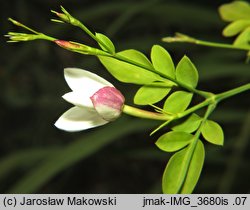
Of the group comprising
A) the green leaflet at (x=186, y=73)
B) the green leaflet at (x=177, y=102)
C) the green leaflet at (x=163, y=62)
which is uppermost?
the green leaflet at (x=163, y=62)

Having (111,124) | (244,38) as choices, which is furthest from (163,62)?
(111,124)

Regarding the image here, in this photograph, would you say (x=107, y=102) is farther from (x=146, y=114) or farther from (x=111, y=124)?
(x=111, y=124)

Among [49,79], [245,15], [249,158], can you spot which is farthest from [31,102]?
[245,15]

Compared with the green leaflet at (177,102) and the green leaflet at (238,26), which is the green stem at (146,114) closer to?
the green leaflet at (177,102)

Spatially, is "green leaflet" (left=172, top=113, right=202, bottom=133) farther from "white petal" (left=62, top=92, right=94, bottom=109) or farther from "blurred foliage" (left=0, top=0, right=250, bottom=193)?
"blurred foliage" (left=0, top=0, right=250, bottom=193)

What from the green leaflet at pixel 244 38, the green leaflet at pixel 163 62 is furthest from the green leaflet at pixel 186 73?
the green leaflet at pixel 244 38

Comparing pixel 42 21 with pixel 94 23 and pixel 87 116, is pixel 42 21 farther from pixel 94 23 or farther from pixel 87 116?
pixel 87 116

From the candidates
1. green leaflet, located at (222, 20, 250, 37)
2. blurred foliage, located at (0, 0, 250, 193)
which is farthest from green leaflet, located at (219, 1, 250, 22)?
blurred foliage, located at (0, 0, 250, 193)
